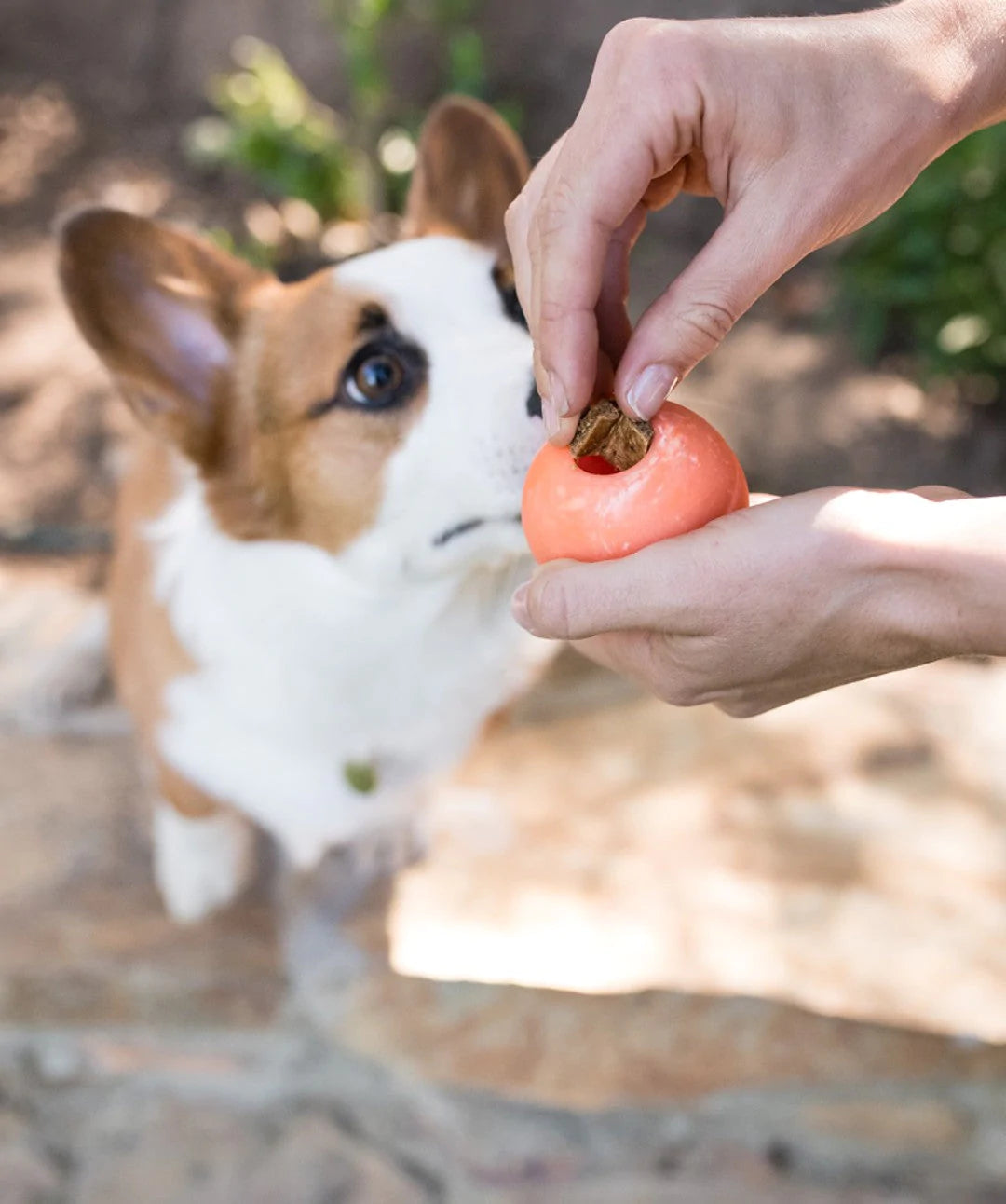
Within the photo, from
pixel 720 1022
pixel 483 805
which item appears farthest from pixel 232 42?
pixel 720 1022

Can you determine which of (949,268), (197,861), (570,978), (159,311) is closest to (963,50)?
(159,311)

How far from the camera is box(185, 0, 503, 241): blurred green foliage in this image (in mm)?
3246

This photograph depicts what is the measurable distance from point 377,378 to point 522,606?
420 millimetres

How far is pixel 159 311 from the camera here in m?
1.49

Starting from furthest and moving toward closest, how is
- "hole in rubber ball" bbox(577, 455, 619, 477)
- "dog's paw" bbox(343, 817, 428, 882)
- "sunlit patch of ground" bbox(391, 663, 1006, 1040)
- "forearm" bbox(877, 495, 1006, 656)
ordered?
"dog's paw" bbox(343, 817, 428, 882), "sunlit patch of ground" bbox(391, 663, 1006, 1040), "hole in rubber ball" bbox(577, 455, 619, 477), "forearm" bbox(877, 495, 1006, 656)

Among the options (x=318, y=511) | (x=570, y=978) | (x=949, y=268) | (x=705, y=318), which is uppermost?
(x=705, y=318)

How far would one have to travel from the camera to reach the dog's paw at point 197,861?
6.18 feet

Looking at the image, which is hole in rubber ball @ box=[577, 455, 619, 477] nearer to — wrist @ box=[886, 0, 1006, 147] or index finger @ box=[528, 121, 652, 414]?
index finger @ box=[528, 121, 652, 414]

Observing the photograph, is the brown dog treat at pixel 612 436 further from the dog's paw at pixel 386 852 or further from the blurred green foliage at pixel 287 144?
the blurred green foliage at pixel 287 144

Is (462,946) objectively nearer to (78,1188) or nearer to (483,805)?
(483,805)

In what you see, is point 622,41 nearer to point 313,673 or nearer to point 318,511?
point 318,511

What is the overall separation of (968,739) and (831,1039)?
73 cm

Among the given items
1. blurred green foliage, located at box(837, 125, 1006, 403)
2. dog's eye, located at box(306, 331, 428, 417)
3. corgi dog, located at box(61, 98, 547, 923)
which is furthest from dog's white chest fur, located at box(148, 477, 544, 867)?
blurred green foliage, located at box(837, 125, 1006, 403)

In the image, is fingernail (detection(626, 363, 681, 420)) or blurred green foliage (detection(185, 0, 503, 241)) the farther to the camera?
blurred green foliage (detection(185, 0, 503, 241))
